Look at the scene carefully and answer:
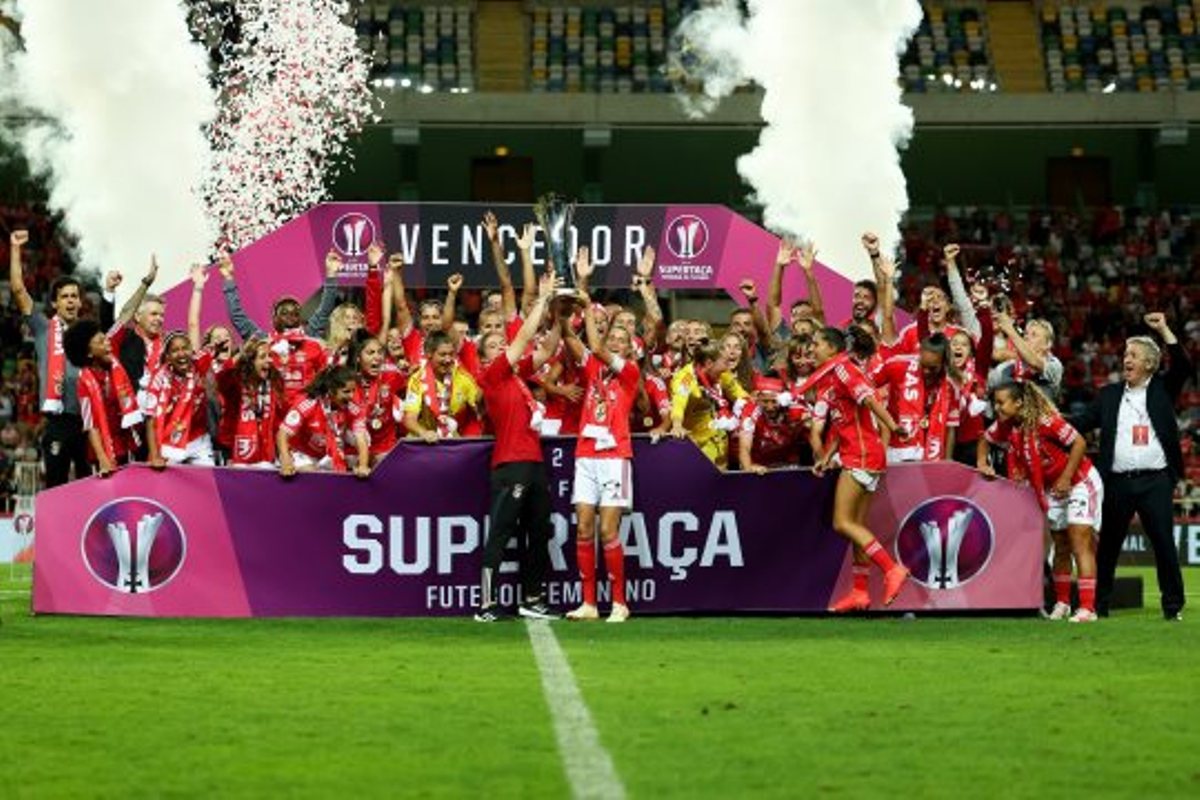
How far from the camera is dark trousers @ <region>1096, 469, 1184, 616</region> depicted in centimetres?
1454

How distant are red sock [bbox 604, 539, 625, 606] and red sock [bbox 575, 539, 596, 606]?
3.7 inches

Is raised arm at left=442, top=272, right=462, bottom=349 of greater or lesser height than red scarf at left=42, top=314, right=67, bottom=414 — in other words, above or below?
above

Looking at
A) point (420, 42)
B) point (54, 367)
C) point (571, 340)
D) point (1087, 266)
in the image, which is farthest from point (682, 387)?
point (420, 42)

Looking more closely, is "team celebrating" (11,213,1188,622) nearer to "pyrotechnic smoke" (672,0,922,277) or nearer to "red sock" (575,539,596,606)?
"red sock" (575,539,596,606)

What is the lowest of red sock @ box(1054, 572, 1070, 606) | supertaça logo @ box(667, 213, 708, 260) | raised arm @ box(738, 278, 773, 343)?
red sock @ box(1054, 572, 1070, 606)

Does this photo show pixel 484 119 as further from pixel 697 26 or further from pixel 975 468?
pixel 975 468

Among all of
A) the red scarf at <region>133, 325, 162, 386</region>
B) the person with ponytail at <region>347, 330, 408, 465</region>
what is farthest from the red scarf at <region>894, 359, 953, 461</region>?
the red scarf at <region>133, 325, 162, 386</region>

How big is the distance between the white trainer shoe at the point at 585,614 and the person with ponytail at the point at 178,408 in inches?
98.9

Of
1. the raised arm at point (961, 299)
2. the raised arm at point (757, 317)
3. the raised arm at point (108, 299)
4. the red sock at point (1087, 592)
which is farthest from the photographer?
the raised arm at point (757, 317)

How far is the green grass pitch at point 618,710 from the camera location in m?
7.36

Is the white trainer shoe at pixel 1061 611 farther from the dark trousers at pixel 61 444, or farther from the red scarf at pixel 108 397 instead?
the dark trousers at pixel 61 444

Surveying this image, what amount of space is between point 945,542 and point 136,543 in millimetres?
5058

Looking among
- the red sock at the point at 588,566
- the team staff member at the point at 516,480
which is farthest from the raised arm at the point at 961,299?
the red sock at the point at 588,566

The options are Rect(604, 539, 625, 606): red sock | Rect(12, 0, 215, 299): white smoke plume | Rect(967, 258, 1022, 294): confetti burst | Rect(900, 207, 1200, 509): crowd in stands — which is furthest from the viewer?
Rect(967, 258, 1022, 294): confetti burst
